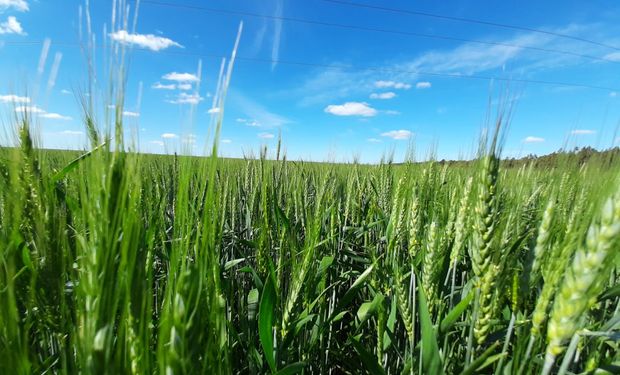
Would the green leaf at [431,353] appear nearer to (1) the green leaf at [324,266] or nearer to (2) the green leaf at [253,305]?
(1) the green leaf at [324,266]

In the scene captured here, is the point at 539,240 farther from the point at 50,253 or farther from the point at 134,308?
the point at 50,253

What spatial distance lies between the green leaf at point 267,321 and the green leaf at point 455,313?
0.47m

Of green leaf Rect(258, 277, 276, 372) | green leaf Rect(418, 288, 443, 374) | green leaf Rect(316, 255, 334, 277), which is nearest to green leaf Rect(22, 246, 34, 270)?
green leaf Rect(258, 277, 276, 372)

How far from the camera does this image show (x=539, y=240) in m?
0.77

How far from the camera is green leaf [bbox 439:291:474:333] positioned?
31.1 inches

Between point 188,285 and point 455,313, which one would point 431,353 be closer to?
point 455,313

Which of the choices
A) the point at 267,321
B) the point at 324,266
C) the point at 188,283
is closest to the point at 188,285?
the point at 188,283

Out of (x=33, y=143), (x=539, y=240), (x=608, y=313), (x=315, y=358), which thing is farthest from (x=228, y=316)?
(x=608, y=313)

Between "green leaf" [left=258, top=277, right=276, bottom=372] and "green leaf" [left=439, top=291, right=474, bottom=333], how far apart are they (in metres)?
0.47

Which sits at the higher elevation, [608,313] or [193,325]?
[193,325]

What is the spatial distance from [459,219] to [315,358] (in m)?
0.79

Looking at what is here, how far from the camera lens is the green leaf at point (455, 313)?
79 centimetres

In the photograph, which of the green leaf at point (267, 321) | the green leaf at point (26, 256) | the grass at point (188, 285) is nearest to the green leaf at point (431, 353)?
the grass at point (188, 285)

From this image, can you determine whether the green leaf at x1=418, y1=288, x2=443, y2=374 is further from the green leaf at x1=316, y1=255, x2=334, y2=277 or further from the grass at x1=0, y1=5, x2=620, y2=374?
the green leaf at x1=316, y1=255, x2=334, y2=277
